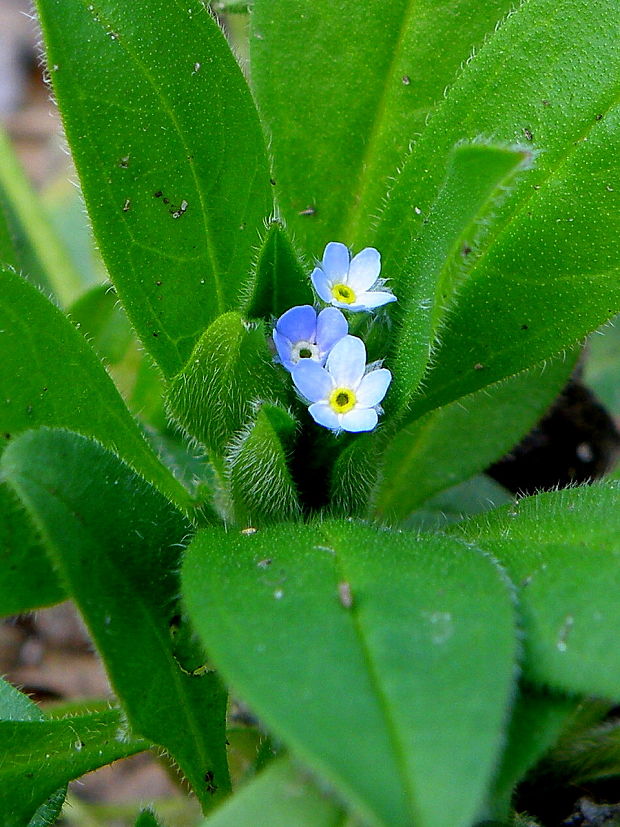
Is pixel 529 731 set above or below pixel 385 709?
below

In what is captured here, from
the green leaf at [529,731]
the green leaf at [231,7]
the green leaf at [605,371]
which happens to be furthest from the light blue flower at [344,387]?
the green leaf at [605,371]

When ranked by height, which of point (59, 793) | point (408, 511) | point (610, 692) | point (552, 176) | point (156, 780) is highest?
point (552, 176)

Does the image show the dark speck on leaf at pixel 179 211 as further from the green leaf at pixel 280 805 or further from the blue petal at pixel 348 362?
the green leaf at pixel 280 805

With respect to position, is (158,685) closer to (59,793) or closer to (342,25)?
(59,793)

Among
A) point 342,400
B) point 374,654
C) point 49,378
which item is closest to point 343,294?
point 342,400

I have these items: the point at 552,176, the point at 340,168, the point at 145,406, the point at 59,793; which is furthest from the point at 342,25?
the point at 59,793

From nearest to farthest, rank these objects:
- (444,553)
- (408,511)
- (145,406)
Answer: (444,553) → (408,511) → (145,406)

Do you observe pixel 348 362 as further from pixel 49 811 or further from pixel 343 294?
pixel 49 811
